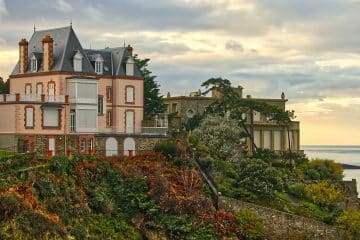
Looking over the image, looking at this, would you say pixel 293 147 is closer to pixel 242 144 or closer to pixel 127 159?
pixel 242 144

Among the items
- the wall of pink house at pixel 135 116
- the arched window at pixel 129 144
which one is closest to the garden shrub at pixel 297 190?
the arched window at pixel 129 144

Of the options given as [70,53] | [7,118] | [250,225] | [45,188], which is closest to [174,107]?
[70,53]

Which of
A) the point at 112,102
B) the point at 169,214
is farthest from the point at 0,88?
the point at 169,214

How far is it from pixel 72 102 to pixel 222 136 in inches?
555

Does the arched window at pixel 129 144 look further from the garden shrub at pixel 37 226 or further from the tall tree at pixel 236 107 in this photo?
the garden shrub at pixel 37 226

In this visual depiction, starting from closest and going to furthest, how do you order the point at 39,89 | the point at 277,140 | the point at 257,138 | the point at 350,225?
the point at 350,225 → the point at 39,89 → the point at 257,138 → the point at 277,140

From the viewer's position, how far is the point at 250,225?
59.2 meters

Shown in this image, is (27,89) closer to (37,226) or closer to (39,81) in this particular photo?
(39,81)

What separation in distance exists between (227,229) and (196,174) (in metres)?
6.21

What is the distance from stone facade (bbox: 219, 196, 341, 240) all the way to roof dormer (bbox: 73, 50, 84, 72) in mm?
16280

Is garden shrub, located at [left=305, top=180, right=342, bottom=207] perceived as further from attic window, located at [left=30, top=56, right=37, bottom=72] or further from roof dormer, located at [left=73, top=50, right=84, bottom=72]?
attic window, located at [left=30, top=56, right=37, bottom=72]

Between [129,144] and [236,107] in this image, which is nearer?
[129,144]

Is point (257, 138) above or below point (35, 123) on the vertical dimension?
below

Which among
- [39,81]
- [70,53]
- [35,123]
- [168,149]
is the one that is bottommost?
[168,149]
